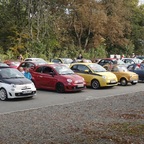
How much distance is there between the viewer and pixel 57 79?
1773 cm

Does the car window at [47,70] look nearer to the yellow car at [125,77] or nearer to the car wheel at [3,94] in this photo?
the car wheel at [3,94]

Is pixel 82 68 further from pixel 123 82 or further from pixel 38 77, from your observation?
pixel 38 77

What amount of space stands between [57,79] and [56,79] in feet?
0.24

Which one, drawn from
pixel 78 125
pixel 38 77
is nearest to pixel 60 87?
pixel 38 77

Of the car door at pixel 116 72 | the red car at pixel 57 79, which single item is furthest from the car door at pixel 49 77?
the car door at pixel 116 72

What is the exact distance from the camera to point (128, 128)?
25.4ft

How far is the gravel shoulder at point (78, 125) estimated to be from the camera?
6867 mm

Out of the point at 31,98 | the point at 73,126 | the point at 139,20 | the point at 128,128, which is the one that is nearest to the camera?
the point at 128,128

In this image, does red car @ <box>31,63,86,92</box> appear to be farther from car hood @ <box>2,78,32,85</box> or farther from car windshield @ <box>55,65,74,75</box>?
car hood @ <box>2,78,32,85</box>

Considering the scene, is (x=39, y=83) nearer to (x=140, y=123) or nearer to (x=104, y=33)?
(x=140, y=123)

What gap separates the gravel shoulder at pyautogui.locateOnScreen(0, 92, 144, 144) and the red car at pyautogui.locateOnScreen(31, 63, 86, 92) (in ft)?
16.7

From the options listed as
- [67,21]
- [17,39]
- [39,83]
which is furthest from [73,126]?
[67,21]

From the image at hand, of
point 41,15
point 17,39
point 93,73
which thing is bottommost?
point 93,73

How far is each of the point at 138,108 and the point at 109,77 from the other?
347 inches
